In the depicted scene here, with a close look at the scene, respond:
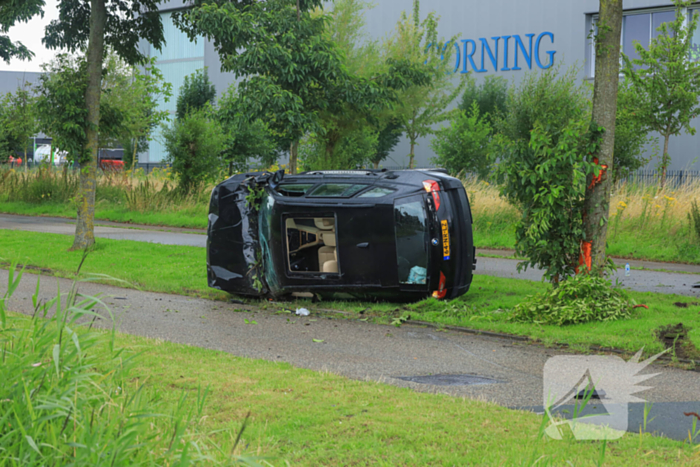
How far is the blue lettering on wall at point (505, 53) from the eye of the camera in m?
38.4

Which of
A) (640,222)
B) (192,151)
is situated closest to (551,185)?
(640,222)

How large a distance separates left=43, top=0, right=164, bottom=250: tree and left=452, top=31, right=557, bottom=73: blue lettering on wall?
2400 centimetres

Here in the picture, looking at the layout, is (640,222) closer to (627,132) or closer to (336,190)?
(627,132)

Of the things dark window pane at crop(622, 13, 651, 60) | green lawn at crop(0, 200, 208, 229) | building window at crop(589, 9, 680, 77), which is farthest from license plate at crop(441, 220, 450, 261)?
dark window pane at crop(622, 13, 651, 60)

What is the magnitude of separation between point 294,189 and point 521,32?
32.8 m

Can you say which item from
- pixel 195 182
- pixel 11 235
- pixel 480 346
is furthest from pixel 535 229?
pixel 195 182

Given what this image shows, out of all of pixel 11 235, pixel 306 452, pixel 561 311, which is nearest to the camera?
pixel 306 452

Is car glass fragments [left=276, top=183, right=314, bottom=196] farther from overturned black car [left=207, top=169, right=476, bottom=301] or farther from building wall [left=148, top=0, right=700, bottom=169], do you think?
building wall [left=148, top=0, right=700, bottom=169]

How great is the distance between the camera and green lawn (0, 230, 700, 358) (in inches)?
299

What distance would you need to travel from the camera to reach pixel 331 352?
23.4 feet

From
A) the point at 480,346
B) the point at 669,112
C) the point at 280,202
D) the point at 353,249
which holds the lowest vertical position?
the point at 480,346

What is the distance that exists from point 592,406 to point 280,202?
5.50 m

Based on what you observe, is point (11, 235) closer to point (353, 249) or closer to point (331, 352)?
point (353, 249)

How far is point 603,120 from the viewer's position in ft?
27.8
